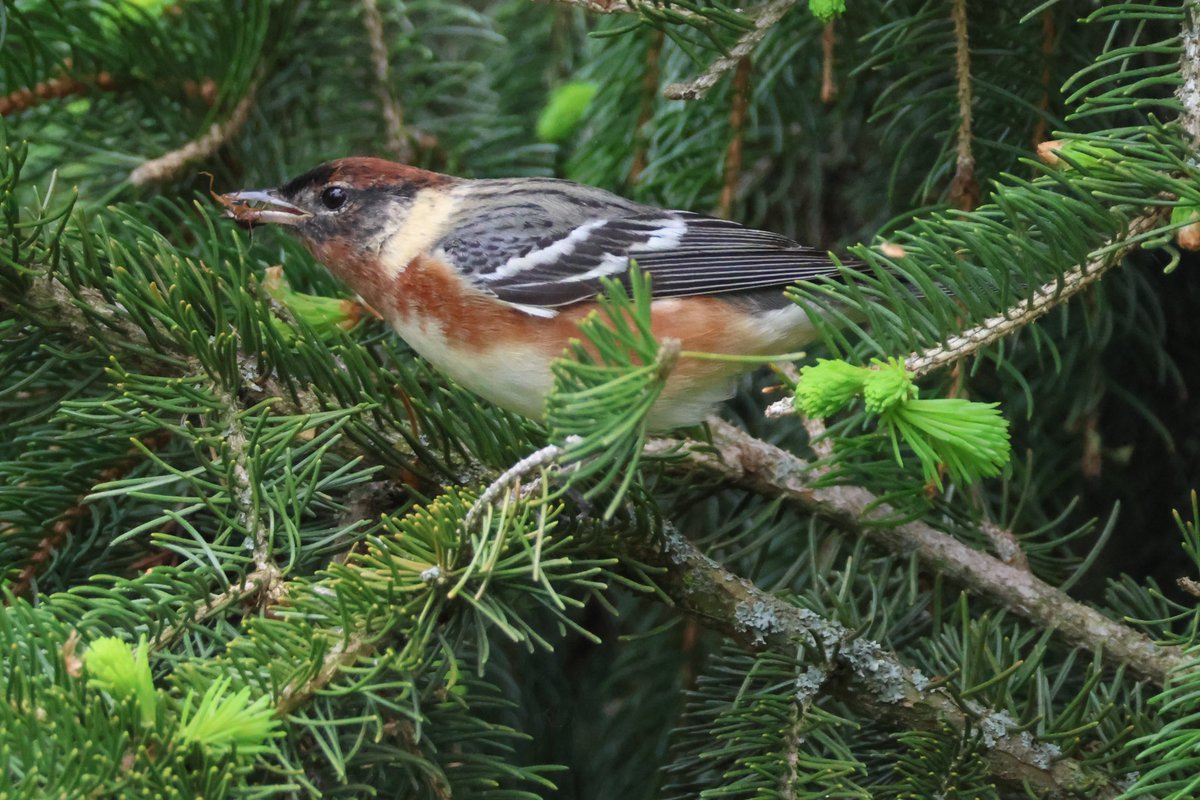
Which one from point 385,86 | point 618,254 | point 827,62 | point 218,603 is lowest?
point 218,603

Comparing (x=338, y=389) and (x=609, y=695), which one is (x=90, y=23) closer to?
(x=338, y=389)

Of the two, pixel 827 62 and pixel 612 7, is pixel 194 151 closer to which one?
pixel 612 7

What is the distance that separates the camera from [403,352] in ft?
9.05

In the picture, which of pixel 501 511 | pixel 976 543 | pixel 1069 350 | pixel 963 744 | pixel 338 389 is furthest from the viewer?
pixel 1069 350

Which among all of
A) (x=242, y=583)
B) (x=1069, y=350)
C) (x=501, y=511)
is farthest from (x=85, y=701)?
(x=1069, y=350)

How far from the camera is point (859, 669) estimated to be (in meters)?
1.85

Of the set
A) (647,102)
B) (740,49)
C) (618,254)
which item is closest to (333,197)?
(618,254)

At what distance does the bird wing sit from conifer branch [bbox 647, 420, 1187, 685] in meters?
0.40

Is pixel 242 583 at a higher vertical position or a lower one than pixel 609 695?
higher

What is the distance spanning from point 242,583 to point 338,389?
531mm

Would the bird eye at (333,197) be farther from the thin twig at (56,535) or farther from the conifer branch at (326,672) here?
the conifer branch at (326,672)

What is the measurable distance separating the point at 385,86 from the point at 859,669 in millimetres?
2030

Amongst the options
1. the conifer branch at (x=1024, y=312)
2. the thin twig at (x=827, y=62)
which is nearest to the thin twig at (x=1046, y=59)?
the thin twig at (x=827, y=62)

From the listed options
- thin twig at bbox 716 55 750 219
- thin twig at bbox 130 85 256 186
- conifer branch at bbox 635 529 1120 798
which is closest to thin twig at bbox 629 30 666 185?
thin twig at bbox 716 55 750 219
